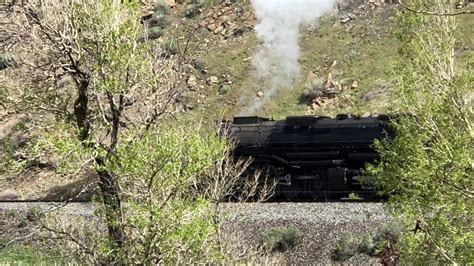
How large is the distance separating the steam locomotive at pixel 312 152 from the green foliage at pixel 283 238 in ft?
12.5

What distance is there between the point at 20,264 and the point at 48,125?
356 inches

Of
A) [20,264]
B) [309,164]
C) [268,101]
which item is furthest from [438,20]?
[268,101]

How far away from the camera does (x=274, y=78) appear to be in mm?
44656

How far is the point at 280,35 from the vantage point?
158 ft

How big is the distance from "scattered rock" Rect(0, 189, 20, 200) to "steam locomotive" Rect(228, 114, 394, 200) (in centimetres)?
1467

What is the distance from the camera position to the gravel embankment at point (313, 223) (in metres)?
19.8

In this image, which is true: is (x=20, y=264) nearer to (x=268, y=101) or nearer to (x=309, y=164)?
(x=309, y=164)

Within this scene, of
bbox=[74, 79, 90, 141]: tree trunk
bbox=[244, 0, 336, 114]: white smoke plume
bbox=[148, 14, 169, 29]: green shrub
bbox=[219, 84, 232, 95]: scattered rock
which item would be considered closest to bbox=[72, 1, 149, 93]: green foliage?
bbox=[74, 79, 90, 141]: tree trunk

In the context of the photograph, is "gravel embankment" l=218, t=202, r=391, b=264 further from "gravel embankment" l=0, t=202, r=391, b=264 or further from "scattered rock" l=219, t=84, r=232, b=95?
"scattered rock" l=219, t=84, r=232, b=95

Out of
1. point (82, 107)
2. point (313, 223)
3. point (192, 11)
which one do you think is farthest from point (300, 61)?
point (82, 107)

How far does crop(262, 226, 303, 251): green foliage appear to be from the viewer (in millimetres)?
19875

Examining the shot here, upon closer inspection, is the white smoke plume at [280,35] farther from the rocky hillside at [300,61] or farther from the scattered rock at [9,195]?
the scattered rock at [9,195]

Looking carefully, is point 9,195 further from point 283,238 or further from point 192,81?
point 283,238

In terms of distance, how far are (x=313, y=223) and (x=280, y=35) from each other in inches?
1166
